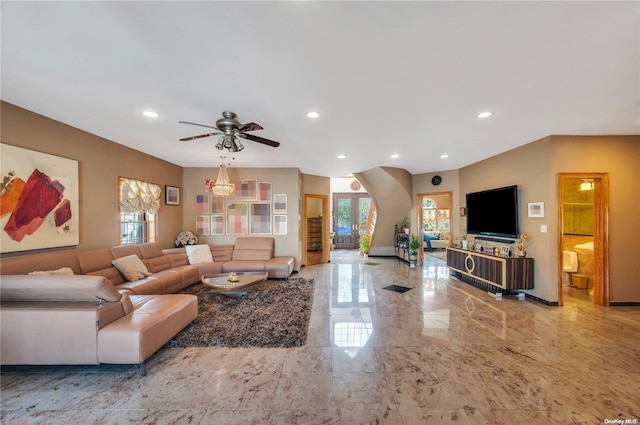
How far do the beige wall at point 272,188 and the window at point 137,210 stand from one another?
3.09ft

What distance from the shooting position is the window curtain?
4.41 metres

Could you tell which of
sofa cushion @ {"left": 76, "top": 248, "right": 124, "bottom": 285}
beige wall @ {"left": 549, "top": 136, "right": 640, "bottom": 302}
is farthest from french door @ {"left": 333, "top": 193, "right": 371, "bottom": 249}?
sofa cushion @ {"left": 76, "top": 248, "right": 124, "bottom": 285}

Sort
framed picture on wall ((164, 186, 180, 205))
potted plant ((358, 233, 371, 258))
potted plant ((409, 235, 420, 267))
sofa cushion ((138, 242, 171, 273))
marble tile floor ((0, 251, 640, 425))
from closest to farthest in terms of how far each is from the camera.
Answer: marble tile floor ((0, 251, 640, 425)) → sofa cushion ((138, 242, 171, 273)) → framed picture on wall ((164, 186, 180, 205)) → potted plant ((409, 235, 420, 267)) → potted plant ((358, 233, 371, 258))

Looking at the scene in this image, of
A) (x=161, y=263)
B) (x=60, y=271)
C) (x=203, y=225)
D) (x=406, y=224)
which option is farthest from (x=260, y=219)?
(x=406, y=224)

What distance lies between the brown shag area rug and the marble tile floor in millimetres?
175

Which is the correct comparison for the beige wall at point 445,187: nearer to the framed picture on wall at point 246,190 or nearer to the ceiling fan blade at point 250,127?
the framed picture on wall at point 246,190

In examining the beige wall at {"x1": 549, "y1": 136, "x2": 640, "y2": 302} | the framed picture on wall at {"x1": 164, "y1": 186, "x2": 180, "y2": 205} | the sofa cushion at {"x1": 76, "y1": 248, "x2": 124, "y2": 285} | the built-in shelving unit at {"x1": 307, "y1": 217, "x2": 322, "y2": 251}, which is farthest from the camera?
the built-in shelving unit at {"x1": 307, "y1": 217, "x2": 322, "y2": 251}

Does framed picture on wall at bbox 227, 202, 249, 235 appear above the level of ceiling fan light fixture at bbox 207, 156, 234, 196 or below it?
below

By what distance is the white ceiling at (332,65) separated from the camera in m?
1.55

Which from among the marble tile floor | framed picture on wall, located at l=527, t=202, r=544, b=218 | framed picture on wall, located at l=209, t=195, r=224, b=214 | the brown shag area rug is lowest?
the marble tile floor

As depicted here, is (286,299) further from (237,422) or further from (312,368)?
(237,422)

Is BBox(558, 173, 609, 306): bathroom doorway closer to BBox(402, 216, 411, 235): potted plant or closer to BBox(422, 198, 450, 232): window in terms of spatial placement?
BBox(402, 216, 411, 235): potted plant

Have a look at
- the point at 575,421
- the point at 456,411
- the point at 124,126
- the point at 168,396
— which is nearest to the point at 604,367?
the point at 575,421

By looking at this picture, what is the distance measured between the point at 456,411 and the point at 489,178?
4626mm
